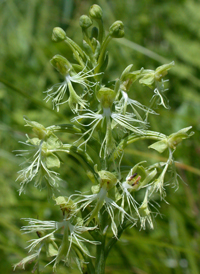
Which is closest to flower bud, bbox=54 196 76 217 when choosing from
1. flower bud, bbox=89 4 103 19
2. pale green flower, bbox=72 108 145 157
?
pale green flower, bbox=72 108 145 157

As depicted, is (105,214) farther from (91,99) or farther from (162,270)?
(162,270)

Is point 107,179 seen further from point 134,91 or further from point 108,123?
point 134,91

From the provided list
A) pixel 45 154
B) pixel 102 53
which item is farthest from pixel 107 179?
pixel 102 53

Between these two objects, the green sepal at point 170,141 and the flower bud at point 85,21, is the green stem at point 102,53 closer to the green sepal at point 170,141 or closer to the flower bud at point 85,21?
the flower bud at point 85,21

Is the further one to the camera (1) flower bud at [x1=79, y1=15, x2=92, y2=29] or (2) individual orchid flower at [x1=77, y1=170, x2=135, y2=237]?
(1) flower bud at [x1=79, y1=15, x2=92, y2=29]

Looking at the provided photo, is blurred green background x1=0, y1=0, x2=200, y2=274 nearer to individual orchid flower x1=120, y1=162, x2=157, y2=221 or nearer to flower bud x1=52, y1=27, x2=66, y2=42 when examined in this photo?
individual orchid flower x1=120, y1=162, x2=157, y2=221

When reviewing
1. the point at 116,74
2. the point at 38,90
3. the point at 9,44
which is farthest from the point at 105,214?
the point at 9,44
